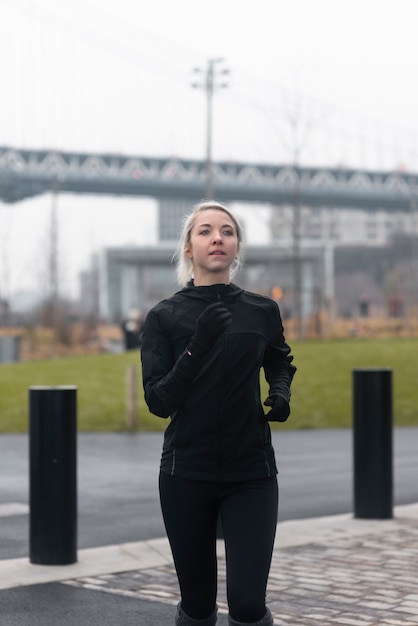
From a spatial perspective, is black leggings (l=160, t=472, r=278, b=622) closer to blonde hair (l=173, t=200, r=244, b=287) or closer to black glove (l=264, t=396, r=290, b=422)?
black glove (l=264, t=396, r=290, b=422)

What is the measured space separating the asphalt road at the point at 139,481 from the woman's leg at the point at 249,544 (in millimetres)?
3411

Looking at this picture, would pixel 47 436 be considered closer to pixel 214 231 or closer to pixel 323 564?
pixel 323 564

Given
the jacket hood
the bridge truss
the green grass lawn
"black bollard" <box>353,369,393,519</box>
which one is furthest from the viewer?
the bridge truss

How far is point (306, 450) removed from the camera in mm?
12977

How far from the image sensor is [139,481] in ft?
34.0

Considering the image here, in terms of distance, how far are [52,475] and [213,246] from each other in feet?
9.30

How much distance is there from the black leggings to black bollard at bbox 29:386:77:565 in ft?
8.54

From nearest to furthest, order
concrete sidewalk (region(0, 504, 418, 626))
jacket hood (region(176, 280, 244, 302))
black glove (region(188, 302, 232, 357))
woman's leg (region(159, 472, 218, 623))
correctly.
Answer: black glove (region(188, 302, 232, 357))
woman's leg (region(159, 472, 218, 623))
jacket hood (region(176, 280, 244, 302))
concrete sidewalk (region(0, 504, 418, 626))

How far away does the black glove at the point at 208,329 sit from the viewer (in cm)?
337

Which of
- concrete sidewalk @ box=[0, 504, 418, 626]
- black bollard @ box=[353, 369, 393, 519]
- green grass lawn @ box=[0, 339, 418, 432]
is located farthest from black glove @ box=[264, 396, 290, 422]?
green grass lawn @ box=[0, 339, 418, 432]

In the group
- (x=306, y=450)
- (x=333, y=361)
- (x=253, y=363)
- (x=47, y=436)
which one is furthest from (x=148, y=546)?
(x=333, y=361)

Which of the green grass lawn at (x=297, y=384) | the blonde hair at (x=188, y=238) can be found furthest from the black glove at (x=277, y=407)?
the green grass lawn at (x=297, y=384)

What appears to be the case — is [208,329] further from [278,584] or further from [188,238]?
[278,584]

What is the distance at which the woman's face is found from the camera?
11.8 ft
